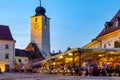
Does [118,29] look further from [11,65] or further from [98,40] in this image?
A: [11,65]

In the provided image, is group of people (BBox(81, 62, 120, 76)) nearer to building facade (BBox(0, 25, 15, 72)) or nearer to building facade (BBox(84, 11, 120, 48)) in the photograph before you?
building facade (BBox(84, 11, 120, 48))

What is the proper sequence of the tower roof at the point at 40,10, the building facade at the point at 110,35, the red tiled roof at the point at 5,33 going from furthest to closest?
the tower roof at the point at 40,10 < the red tiled roof at the point at 5,33 < the building facade at the point at 110,35

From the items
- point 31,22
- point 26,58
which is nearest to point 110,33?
point 26,58

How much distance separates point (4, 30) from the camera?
8806cm

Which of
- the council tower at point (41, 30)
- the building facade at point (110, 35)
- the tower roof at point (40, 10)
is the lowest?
the building facade at point (110, 35)

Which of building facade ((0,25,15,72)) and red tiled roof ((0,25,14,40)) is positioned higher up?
red tiled roof ((0,25,14,40))

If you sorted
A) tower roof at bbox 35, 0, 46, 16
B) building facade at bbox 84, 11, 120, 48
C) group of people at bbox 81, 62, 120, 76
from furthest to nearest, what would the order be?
tower roof at bbox 35, 0, 46, 16, building facade at bbox 84, 11, 120, 48, group of people at bbox 81, 62, 120, 76

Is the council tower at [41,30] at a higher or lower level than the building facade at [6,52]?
higher

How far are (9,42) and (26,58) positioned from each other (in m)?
23.2

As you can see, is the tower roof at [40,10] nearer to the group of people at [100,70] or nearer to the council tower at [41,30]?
the council tower at [41,30]

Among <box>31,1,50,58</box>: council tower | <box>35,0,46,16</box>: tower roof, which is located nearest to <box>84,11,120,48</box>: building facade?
<box>31,1,50,58</box>: council tower

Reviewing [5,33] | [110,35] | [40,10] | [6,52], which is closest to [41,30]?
[40,10]

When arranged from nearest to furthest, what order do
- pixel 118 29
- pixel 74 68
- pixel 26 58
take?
pixel 74 68 < pixel 118 29 < pixel 26 58

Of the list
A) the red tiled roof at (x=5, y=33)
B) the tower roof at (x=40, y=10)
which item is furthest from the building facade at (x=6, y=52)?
the tower roof at (x=40, y=10)
